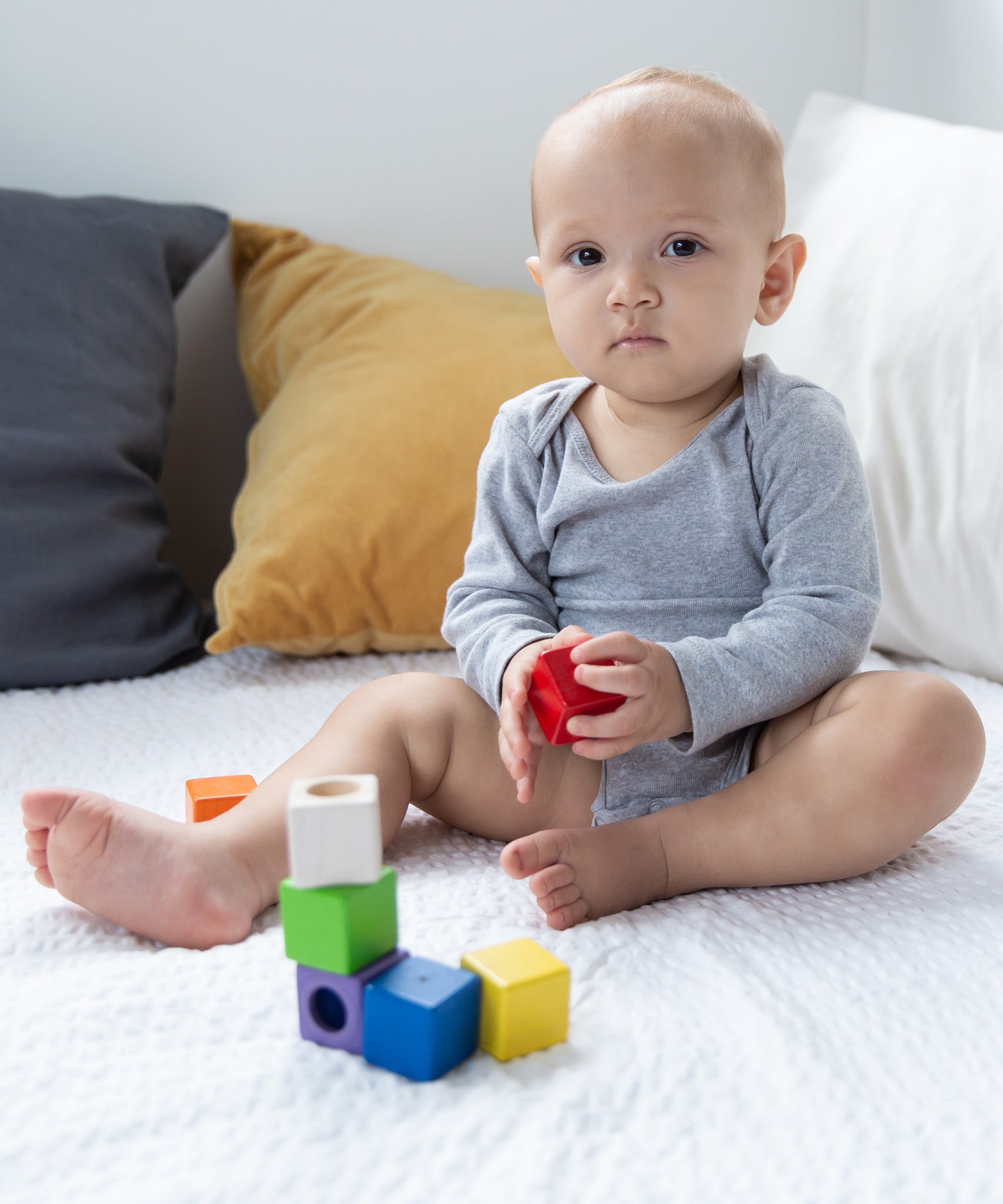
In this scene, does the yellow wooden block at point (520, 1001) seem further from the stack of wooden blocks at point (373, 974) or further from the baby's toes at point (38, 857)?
the baby's toes at point (38, 857)

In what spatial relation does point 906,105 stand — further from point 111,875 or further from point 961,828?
point 111,875

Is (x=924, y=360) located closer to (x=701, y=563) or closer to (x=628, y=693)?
(x=701, y=563)

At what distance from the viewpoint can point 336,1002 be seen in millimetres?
546

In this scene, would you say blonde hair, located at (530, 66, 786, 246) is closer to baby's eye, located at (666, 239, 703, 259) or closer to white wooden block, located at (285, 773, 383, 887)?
baby's eye, located at (666, 239, 703, 259)

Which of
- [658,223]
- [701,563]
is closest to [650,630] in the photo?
[701,563]

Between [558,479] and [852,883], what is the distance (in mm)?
367

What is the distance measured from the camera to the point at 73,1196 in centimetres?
44

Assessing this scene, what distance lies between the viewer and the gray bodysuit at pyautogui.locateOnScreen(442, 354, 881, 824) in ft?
2.55

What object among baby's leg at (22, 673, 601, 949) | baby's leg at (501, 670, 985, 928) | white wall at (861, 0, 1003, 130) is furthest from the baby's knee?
white wall at (861, 0, 1003, 130)

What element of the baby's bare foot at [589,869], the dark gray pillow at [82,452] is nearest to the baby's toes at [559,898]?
the baby's bare foot at [589,869]

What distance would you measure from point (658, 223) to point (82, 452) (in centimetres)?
70

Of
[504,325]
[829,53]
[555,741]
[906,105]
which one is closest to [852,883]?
[555,741]

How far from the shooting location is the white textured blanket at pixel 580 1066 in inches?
17.9

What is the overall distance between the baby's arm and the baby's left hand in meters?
0.01
